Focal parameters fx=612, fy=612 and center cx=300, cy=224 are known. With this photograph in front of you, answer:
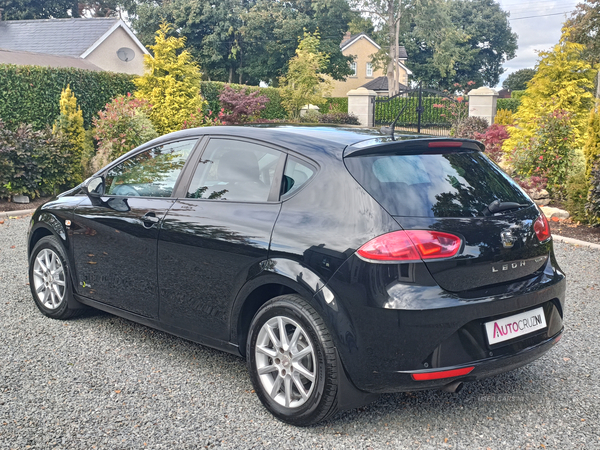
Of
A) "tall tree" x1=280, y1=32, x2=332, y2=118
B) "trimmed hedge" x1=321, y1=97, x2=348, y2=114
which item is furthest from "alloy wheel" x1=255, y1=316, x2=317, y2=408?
"trimmed hedge" x1=321, y1=97, x2=348, y2=114

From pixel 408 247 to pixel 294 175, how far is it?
2.98 ft

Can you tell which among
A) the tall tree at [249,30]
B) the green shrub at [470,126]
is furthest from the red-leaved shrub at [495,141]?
the tall tree at [249,30]

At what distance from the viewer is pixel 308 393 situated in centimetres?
335

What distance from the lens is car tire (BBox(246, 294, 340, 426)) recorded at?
127 inches

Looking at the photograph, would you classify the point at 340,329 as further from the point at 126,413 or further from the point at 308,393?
the point at 126,413

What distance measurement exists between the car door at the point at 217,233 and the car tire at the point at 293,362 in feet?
0.95

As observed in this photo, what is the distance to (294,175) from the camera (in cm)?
364

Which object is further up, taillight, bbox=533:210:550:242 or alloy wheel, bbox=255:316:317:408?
taillight, bbox=533:210:550:242

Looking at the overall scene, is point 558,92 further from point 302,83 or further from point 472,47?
point 472,47

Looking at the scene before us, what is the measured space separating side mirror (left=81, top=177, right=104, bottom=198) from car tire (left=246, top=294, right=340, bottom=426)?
1.98 metres

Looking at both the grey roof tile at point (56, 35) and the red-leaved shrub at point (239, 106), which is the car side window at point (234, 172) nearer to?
the red-leaved shrub at point (239, 106)

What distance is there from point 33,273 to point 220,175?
2433mm

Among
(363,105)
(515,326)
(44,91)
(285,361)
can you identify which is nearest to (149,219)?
(285,361)

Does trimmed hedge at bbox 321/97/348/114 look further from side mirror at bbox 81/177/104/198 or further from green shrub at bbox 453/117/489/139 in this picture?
side mirror at bbox 81/177/104/198
